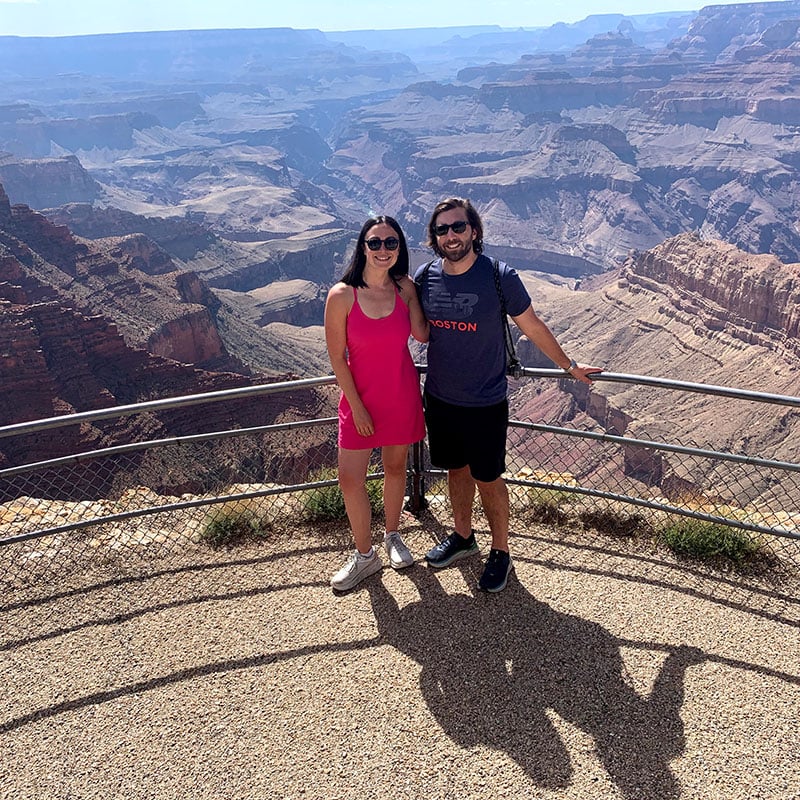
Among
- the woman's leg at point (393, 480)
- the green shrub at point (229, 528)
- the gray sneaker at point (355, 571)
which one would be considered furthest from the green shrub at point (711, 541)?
the green shrub at point (229, 528)

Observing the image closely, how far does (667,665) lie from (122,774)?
12.0ft

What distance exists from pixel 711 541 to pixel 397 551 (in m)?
2.73

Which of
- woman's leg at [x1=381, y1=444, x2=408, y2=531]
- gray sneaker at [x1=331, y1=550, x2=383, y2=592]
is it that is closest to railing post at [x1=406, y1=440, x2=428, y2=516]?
woman's leg at [x1=381, y1=444, x2=408, y2=531]

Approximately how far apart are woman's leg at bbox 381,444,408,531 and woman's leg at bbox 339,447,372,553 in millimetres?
186

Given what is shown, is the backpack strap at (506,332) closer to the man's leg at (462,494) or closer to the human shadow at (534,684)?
the man's leg at (462,494)

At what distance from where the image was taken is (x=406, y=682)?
4.84 meters

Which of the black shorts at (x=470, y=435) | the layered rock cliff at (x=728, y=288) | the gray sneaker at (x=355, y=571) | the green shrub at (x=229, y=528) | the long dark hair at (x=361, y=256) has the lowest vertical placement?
the layered rock cliff at (x=728, y=288)

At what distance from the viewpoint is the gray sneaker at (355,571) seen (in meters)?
5.76

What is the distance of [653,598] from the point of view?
18.3ft

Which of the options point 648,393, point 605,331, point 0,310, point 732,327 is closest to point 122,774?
point 0,310

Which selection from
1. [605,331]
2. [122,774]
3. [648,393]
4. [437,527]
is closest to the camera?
[122,774]

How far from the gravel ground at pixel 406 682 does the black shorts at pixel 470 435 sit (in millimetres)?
1111

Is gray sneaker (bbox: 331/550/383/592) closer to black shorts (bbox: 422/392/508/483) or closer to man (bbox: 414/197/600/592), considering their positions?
man (bbox: 414/197/600/592)

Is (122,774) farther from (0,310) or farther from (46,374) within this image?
(0,310)
